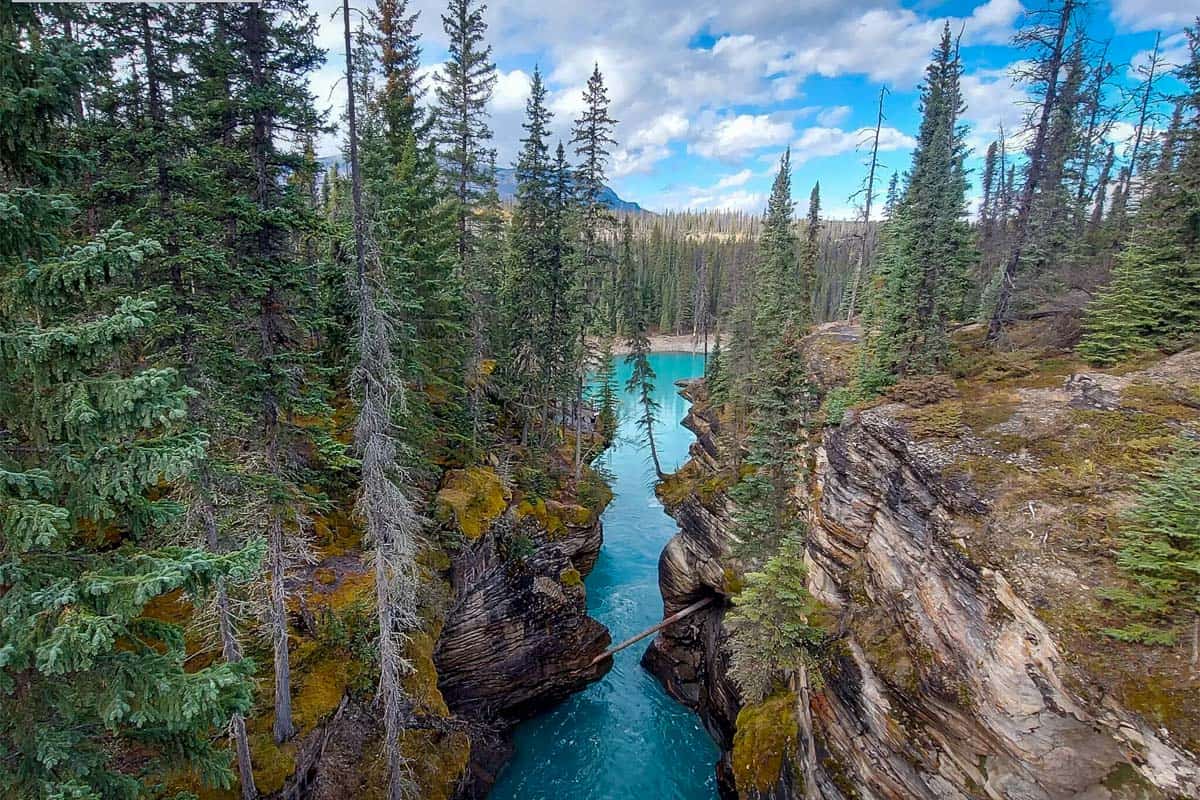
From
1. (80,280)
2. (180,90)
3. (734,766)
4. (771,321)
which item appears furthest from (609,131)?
(734,766)

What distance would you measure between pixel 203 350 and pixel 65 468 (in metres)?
4.98

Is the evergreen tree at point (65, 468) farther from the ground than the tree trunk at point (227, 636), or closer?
farther from the ground

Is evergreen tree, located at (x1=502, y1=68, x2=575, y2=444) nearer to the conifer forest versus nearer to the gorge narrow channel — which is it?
the conifer forest

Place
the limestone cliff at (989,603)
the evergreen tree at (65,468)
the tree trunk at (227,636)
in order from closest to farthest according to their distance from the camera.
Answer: the evergreen tree at (65,468), the limestone cliff at (989,603), the tree trunk at (227,636)

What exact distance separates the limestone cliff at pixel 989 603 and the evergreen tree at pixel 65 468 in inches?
427

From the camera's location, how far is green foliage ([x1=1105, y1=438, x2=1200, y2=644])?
7508 mm

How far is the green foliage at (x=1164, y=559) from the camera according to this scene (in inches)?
296

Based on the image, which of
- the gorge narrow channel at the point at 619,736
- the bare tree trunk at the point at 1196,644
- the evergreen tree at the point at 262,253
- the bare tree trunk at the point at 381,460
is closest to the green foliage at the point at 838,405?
the bare tree trunk at the point at 1196,644

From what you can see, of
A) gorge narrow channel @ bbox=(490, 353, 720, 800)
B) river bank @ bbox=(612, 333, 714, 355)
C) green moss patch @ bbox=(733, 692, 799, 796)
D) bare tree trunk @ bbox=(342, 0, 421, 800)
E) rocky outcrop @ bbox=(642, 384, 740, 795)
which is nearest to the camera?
bare tree trunk @ bbox=(342, 0, 421, 800)

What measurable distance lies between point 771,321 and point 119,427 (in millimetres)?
26587

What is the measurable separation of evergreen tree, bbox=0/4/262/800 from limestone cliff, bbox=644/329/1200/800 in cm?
1085

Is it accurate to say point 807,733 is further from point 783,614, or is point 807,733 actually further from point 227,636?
point 227,636

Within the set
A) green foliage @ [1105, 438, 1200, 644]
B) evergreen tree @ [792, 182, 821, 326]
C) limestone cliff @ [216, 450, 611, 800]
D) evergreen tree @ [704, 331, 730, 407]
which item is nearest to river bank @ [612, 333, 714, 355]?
evergreen tree @ [704, 331, 730, 407]

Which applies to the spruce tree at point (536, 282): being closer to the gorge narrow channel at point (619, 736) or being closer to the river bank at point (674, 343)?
the gorge narrow channel at point (619, 736)
